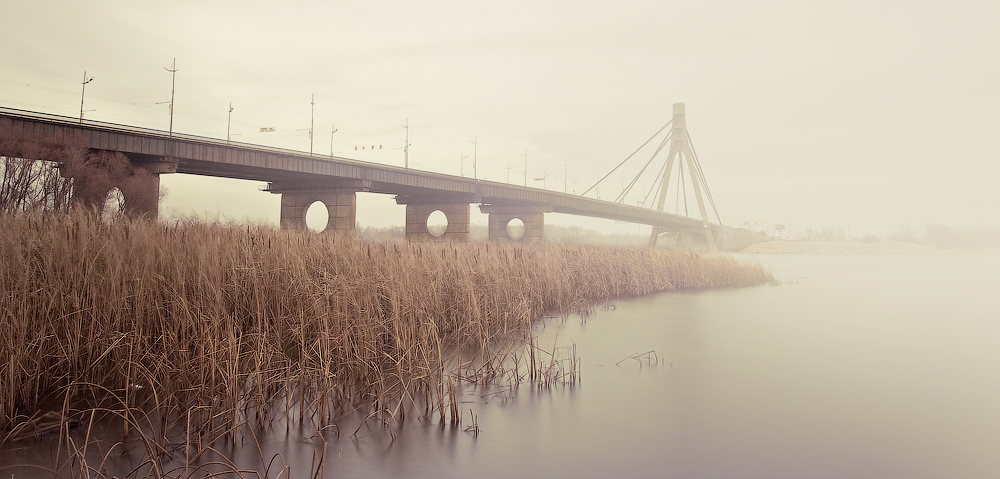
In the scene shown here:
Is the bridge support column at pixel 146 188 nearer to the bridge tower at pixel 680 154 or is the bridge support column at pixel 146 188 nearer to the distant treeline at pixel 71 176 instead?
the distant treeline at pixel 71 176

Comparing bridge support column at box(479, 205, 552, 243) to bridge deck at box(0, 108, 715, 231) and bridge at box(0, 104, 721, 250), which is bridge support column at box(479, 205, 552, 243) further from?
bridge deck at box(0, 108, 715, 231)

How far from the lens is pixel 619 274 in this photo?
1739 centimetres

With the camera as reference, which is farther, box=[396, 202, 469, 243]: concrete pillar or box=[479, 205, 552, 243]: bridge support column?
box=[479, 205, 552, 243]: bridge support column

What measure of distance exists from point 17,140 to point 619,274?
24296 mm

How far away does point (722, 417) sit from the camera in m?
5.70

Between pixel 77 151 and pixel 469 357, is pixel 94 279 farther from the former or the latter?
pixel 77 151

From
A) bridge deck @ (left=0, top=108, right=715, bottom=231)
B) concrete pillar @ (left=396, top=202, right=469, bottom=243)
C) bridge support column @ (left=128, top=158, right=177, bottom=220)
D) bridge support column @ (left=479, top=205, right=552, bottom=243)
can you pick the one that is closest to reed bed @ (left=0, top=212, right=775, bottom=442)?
bridge support column @ (left=128, top=158, right=177, bottom=220)

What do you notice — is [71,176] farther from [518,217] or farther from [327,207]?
[518,217]

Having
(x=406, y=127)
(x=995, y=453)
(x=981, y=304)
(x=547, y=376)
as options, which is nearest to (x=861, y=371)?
(x=995, y=453)

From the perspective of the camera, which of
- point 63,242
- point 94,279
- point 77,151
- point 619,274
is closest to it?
point 94,279

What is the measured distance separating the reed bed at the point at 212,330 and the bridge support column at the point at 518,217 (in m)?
46.9

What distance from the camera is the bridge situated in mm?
24406

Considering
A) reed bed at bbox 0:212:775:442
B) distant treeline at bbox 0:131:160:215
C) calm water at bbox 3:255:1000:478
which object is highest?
distant treeline at bbox 0:131:160:215

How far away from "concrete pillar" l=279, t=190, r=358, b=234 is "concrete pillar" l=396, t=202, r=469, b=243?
985 cm
